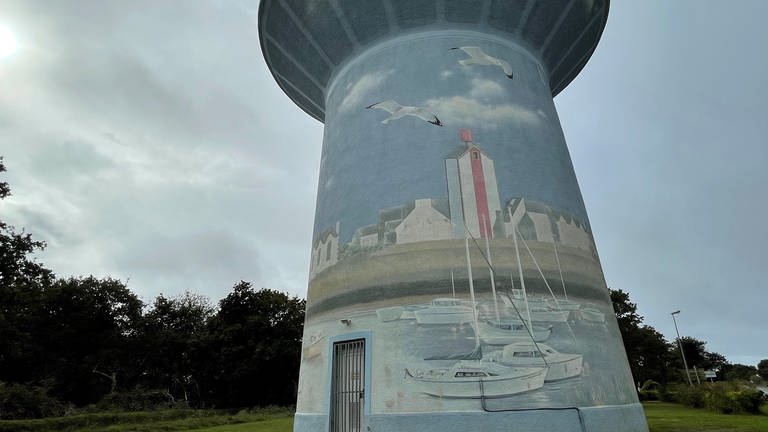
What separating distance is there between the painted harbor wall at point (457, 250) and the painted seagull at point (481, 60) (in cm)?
4

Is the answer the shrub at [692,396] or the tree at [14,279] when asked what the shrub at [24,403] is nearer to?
the tree at [14,279]

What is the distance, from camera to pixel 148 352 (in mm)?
40031

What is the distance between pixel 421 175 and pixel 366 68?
151 inches

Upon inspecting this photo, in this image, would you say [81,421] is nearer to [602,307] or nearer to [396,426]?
[396,426]

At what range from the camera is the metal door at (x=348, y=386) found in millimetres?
9164

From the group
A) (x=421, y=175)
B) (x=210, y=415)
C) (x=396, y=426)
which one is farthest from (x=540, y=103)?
(x=210, y=415)

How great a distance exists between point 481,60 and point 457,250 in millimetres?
4974

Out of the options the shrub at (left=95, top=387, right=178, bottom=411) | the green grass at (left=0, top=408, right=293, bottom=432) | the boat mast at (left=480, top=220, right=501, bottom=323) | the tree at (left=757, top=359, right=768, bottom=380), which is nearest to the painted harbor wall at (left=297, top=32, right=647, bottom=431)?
the boat mast at (left=480, top=220, right=501, bottom=323)

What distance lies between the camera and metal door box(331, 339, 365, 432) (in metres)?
9.16

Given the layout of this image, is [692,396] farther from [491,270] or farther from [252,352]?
[252,352]

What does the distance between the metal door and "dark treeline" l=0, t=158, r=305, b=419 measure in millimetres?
27098

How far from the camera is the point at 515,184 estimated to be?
10.0 meters

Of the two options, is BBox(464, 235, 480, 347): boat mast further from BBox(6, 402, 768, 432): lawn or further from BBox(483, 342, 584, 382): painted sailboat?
BBox(6, 402, 768, 432): lawn

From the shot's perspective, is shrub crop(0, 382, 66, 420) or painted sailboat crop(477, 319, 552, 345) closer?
painted sailboat crop(477, 319, 552, 345)
